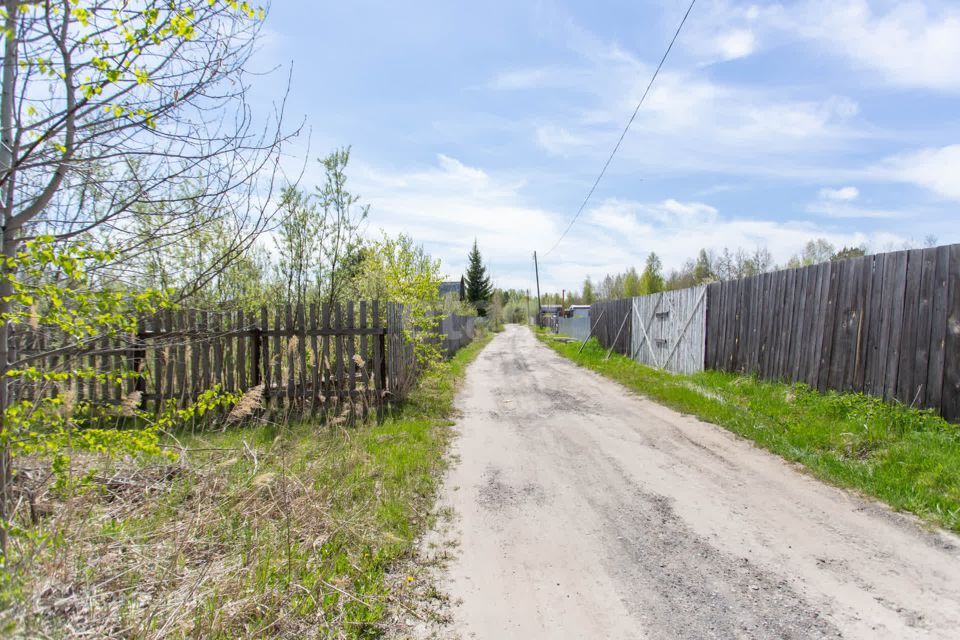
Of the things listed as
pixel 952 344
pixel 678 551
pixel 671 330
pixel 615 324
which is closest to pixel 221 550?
pixel 678 551

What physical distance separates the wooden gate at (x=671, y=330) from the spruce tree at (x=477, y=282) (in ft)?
136

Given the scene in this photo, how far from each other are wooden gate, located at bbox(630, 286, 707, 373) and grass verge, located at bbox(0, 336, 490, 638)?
8384 mm

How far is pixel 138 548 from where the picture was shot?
251cm

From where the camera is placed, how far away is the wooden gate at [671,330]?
35.4 ft

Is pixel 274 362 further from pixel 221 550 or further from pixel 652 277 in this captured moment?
pixel 652 277

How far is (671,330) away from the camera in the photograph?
40.1 feet

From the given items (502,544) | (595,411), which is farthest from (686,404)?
(502,544)

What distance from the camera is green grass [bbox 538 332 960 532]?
394cm

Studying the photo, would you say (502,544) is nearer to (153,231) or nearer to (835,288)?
(153,231)

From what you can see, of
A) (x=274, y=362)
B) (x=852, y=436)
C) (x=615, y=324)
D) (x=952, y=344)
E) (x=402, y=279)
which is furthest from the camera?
(x=615, y=324)

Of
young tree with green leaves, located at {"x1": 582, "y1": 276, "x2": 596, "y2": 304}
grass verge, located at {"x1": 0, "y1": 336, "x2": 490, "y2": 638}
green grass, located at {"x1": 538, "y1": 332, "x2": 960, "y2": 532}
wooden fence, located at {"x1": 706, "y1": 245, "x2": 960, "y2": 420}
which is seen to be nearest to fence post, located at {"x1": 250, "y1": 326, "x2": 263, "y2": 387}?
grass verge, located at {"x1": 0, "y1": 336, "x2": 490, "y2": 638}

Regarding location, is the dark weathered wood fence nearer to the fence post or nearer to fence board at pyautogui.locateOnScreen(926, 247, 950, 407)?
fence board at pyautogui.locateOnScreen(926, 247, 950, 407)

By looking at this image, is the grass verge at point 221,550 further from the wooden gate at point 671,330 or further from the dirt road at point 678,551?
the wooden gate at point 671,330

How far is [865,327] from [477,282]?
51.9 metres
